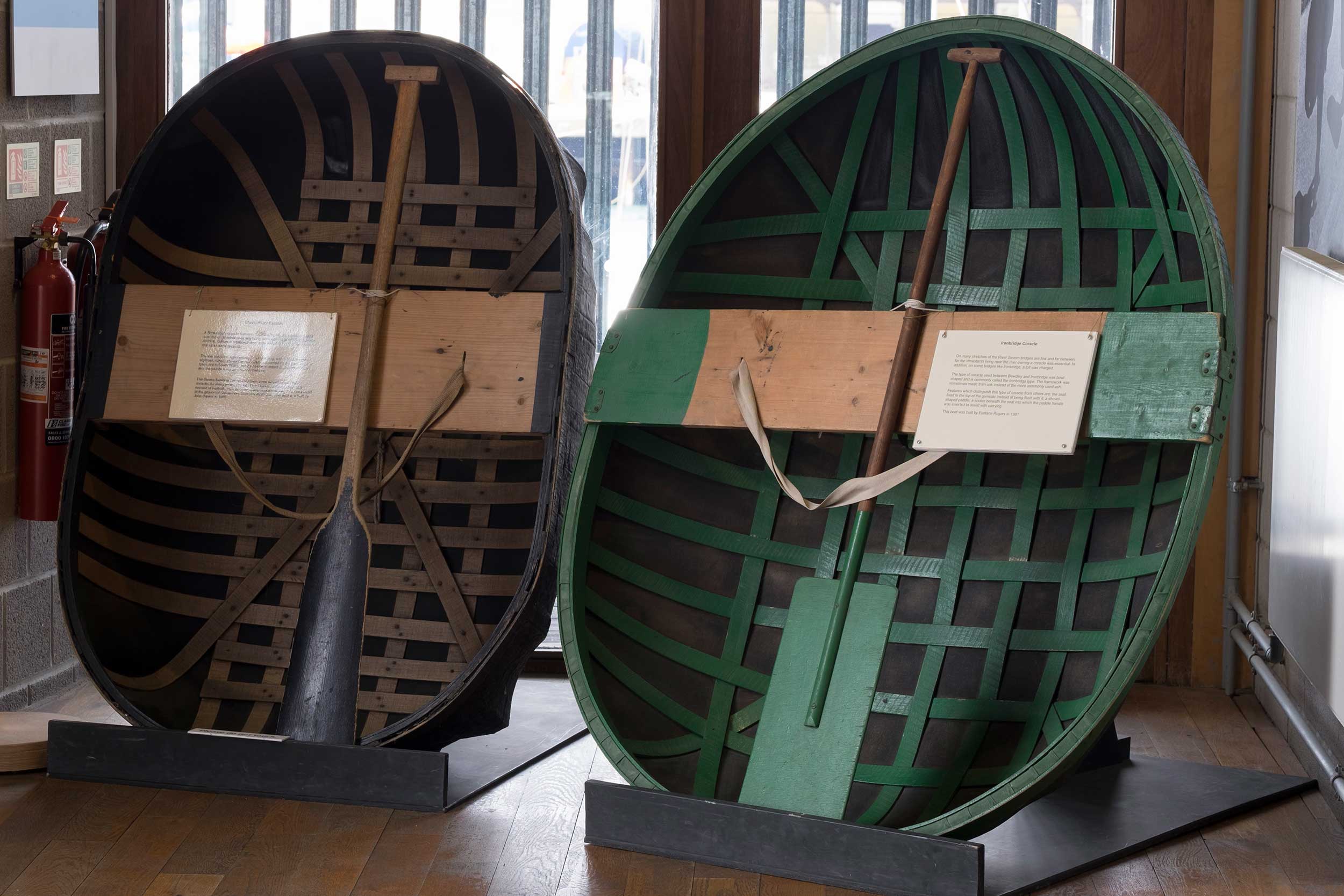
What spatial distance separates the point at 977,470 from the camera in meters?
2.84

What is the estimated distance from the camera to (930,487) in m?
2.88

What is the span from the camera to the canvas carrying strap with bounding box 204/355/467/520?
2.93m

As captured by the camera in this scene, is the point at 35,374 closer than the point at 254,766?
No

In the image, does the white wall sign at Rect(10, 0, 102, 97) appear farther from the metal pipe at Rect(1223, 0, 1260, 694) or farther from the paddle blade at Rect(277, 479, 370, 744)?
the metal pipe at Rect(1223, 0, 1260, 694)

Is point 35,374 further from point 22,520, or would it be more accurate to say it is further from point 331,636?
point 331,636

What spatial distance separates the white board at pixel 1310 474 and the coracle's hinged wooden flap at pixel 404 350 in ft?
4.50

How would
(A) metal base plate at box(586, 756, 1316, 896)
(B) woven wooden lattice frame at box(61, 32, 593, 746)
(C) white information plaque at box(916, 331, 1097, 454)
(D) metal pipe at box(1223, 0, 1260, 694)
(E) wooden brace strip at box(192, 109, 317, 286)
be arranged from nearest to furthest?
(A) metal base plate at box(586, 756, 1316, 896), (C) white information plaque at box(916, 331, 1097, 454), (B) woven wooden lattice frame at box(61, 32, 593, 746), (E) wooden brace strip at box(192, 109, 317, 286), (D) metal pipe at box(1223, 0, 1260, 694)

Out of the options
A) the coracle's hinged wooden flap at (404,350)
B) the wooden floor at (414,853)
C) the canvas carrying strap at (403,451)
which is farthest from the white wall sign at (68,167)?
the wooden floor at (414,853)

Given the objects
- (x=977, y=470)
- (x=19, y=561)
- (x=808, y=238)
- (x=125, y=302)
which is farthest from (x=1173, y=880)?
(x=19, y=561)

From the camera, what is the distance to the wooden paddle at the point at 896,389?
257cm

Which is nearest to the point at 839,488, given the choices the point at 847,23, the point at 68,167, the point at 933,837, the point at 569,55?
the point at 933,837

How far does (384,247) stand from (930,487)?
1170 mm

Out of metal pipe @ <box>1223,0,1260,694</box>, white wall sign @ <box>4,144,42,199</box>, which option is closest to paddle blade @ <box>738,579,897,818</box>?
metal pipe @ <box>1223,0,1260,694</box>

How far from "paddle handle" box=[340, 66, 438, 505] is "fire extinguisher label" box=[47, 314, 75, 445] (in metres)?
0.74
